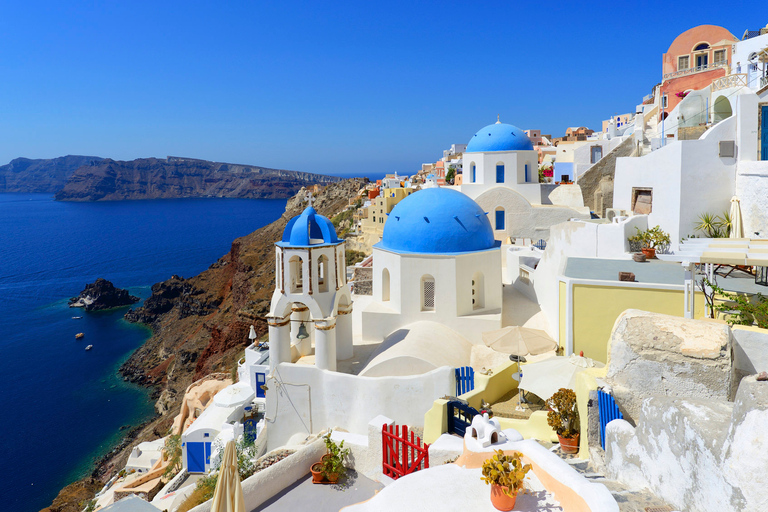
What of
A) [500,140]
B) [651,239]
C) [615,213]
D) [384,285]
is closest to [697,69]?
[500,140]

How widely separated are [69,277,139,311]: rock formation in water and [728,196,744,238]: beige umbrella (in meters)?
65.2

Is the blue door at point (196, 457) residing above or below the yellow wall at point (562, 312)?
below

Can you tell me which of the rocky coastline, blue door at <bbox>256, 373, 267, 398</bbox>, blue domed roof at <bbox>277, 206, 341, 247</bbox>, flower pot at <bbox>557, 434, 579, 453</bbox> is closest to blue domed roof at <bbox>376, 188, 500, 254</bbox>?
blue domed roof at <bbox>277, 206, 341, 247</bbox>

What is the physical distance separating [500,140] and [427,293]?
14.0 meters

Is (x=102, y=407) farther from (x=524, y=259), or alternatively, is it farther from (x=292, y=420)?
(x=524, y=259)

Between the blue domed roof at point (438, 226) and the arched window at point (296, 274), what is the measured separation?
2684 millimetres

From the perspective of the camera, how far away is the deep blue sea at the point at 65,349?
3064cm

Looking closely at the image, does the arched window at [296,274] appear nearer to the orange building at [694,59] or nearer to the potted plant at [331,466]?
the potted plant at [331,466]

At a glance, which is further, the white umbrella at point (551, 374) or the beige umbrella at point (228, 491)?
the white umbrella at point (551, 374)

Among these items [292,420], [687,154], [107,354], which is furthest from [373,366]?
[107,354]

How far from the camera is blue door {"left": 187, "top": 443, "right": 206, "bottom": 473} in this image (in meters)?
17.2

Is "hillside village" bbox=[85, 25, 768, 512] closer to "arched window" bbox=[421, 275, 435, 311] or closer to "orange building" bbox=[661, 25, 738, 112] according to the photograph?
"arched window" bbox=[421, 275, 435, 311]

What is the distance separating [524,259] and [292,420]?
9825 millimetres

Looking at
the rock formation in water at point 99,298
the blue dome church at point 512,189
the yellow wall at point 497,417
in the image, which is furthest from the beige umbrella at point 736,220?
the rock formation in water at point 99,298
